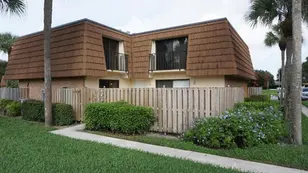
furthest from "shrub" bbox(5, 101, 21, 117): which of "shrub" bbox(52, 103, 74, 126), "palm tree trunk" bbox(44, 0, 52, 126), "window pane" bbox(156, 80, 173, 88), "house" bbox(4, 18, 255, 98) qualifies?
"window pane" bbox(156, 80, 173, 88)

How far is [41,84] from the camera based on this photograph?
13695mm

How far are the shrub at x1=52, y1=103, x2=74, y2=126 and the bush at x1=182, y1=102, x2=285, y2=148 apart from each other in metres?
5.97

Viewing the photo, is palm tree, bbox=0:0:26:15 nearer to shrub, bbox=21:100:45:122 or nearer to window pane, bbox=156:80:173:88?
shrub, bbox=21:100:45:122

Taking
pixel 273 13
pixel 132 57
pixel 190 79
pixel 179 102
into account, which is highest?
pixel 273 13

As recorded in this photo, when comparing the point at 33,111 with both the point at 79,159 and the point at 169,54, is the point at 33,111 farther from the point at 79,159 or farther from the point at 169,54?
the point at 169,54

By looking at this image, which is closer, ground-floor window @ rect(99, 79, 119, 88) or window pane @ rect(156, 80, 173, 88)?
ground-floor window @ rect(99, 79, 119, 88)

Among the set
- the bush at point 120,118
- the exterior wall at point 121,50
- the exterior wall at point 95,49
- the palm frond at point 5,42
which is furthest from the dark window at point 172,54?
the palm frond at point 5,42

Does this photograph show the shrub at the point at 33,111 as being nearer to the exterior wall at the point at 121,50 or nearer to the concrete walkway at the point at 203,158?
the exterior wall at the point at 121,50

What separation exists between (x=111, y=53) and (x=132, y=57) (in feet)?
5.28

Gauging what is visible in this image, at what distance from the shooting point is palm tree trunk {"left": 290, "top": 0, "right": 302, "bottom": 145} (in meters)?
6.00

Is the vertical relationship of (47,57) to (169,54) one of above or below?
below

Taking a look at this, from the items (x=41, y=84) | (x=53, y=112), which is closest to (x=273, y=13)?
(x=53, y=112)

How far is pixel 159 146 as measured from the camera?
6.11 m

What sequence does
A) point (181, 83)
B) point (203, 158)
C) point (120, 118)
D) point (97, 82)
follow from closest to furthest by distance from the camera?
1. point (203, 158)
2. point (120, 118)
3. point (97, 82)
4. point (181, 83)
